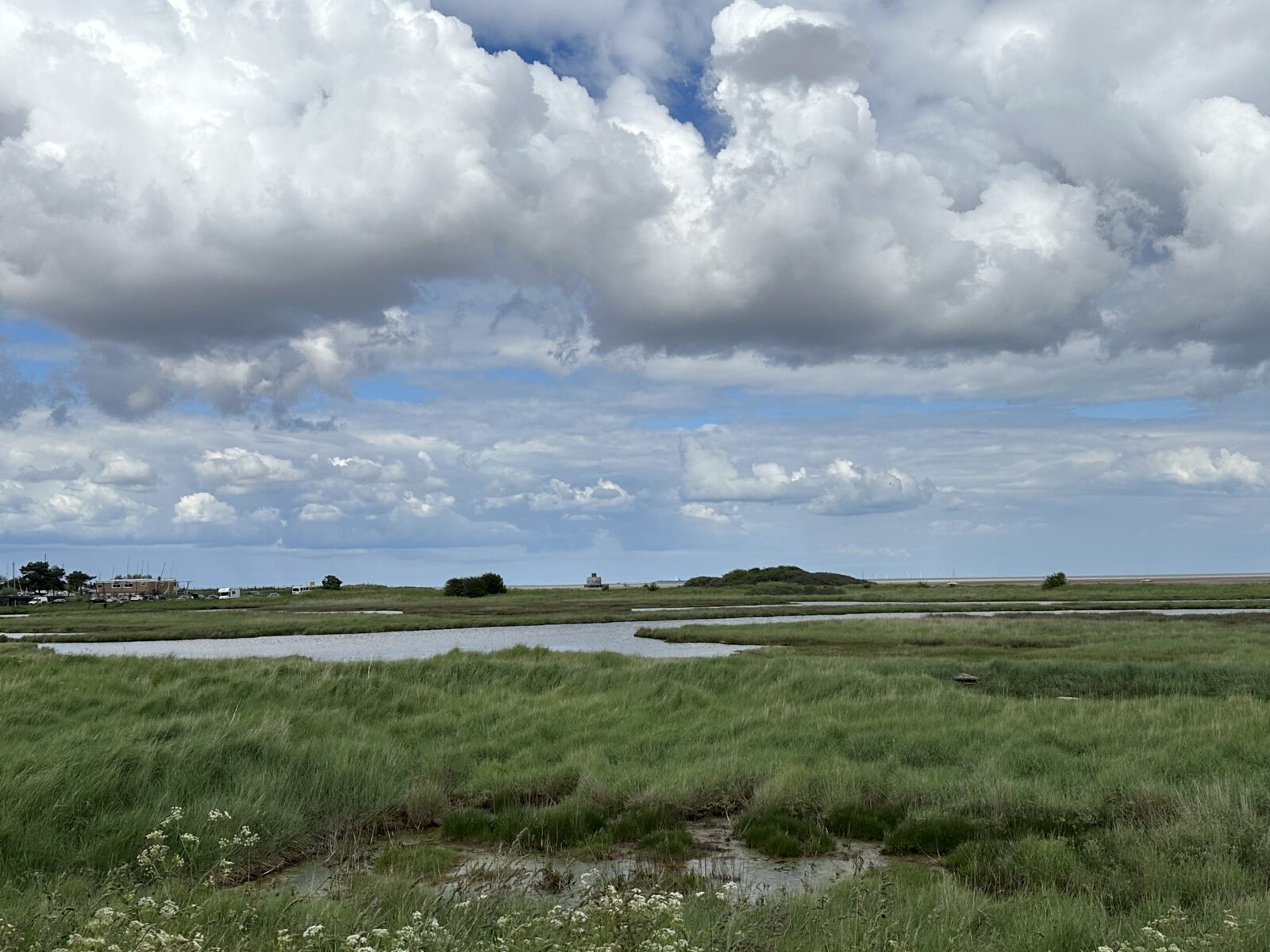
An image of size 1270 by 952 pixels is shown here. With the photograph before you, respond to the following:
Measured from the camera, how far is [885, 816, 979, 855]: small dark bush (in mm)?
12180

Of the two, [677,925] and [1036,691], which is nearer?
[677,925]

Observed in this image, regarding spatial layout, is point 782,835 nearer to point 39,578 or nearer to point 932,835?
point 932,835

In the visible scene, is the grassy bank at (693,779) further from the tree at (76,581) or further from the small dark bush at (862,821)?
the tree at (76,581)

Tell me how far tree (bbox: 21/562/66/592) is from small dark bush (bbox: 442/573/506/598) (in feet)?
324

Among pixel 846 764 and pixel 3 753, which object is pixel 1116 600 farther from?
pixel 3 753

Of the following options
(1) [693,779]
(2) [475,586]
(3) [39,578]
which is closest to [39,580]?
(3) [39,578]

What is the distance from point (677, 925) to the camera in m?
6.88

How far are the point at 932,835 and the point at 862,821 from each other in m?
1.08

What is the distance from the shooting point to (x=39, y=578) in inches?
6683

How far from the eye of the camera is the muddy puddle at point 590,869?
30.5ft

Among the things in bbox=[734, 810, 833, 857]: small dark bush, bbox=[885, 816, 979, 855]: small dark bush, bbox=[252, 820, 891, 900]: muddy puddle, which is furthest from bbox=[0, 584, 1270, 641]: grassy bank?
bbox=[885, 816, 979, 855]: small dark bush

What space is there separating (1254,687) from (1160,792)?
13.3 m

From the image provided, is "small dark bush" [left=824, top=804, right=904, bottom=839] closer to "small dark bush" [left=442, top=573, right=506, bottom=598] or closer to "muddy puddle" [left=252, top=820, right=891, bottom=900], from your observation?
"muddy puddle" [left=252, top=820, right=891, bottom=900]

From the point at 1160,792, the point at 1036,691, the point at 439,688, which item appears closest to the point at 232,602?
the point at 439,688
